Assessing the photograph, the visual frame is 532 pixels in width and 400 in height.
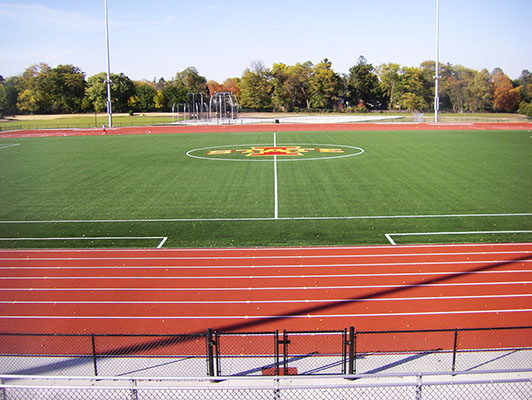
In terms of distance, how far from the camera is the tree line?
95000 millimetres

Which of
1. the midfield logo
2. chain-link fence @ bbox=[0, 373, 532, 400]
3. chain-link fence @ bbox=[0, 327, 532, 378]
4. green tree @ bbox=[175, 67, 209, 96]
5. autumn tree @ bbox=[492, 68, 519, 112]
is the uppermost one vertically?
green tree @ bbox=[175, 67, 209, 96]

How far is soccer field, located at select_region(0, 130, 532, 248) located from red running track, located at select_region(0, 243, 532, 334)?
134 centimetres

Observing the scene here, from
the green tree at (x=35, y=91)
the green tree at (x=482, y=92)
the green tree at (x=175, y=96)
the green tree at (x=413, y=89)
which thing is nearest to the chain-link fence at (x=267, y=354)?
the green tree at (x=35, y=91)

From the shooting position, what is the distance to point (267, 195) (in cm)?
2281

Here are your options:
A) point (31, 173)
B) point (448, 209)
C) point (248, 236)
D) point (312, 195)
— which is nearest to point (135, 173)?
point (31, 173)

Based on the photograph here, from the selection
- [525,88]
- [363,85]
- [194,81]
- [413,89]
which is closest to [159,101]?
[194,81]

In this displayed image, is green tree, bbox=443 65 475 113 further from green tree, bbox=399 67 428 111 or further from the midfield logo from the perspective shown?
the midfield logo

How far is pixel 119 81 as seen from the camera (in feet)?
323

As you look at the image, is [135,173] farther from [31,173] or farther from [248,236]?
[248,236]

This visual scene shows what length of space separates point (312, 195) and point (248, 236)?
6.68 m

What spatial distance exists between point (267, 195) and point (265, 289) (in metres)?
10.6

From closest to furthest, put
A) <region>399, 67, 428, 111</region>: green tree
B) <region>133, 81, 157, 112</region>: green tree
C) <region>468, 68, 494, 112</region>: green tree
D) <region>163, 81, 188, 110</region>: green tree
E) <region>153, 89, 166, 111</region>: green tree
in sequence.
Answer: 1. <region>468, 68, 494, 112</region>: green tree
2. <region>163, 81, 188, 110</region>: green tree
3. <region>133, 81, 157, 112</region>: green tree
4. <region>399, 67, 428, 111</region>: green tree
5. <region>153, 89, 166, 111</region>: green tree

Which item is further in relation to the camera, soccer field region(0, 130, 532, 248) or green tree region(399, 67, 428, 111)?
green tree region(399, 67, 428, 111)

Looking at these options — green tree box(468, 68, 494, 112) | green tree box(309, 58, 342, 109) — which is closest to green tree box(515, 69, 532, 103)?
green tree box(468, 68, 494, 112)
